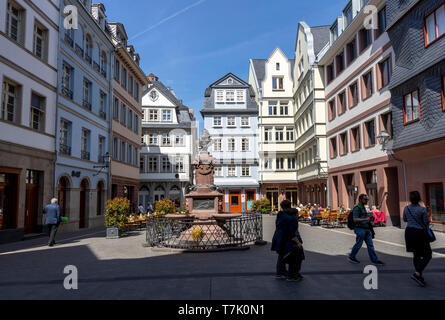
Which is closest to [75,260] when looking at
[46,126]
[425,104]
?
[46,126]

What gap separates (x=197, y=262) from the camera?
29.6ft

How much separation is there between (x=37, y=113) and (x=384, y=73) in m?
19.1

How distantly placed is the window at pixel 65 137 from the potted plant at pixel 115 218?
5.22m

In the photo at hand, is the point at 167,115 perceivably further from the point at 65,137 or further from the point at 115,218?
the point at 115,218

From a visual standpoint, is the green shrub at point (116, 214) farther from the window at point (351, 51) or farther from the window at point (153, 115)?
the window at point (153, 115)

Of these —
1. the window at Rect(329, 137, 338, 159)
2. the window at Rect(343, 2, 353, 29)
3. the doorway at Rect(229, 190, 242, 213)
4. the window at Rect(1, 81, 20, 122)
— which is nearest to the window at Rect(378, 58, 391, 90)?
the window at Rect(343, 2, 353, 29)

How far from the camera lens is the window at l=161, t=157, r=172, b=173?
40.0m

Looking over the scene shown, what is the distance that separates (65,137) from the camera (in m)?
19.5

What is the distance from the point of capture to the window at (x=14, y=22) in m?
14.5

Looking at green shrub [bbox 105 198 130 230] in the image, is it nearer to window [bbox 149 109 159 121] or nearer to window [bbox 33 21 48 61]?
window [bbox 33 21 48 61]

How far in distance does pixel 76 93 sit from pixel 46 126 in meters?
4.12

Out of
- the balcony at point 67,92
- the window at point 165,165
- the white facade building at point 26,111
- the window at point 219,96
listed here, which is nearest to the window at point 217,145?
the window at point 219,96

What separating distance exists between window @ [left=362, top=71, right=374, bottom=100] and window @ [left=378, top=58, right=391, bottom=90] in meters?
1.16
